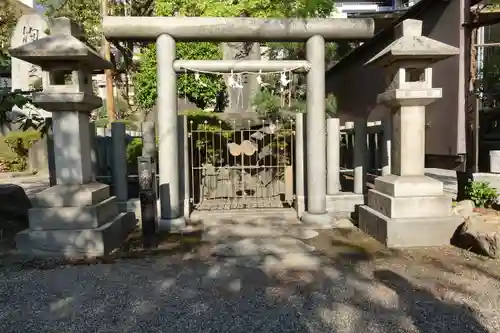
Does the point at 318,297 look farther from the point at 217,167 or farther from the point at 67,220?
the point at 217,167

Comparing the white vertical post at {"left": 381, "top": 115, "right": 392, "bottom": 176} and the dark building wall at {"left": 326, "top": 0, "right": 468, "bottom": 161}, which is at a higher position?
the dark building wall at {"left": 326, "top": 0, "right": 468, "bottom": 161}

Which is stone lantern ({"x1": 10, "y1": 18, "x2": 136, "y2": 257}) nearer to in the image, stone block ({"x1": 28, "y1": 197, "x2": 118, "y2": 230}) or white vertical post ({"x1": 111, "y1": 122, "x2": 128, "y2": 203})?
stone block ({"x1": 28, "y1": 197, "x2": 118, "y2": 230})

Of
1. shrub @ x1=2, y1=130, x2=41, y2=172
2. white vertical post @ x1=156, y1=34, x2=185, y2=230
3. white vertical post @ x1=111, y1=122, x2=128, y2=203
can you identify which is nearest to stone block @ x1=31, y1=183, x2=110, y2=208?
white vertical post @ x1=156, y1=34, x2=185, y2=230

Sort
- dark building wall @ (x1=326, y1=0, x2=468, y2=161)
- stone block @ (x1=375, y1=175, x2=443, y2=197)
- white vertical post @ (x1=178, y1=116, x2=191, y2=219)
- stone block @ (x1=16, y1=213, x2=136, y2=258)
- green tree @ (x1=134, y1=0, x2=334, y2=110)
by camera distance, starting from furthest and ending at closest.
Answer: green tree @ (x1=134, y1=0, x2=334, y2=110), white vertical post @ (x1=178, y1=116, x2=191, y2=219), dark building wall @ (x1=326, y1=0, x2=468, y2=161), stone block @ (x1=375, y1=175, x2=443, y2=197), stone block @ (x1=16, y1=213, x2=136, y2=258)

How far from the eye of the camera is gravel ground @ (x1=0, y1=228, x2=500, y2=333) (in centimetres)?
304

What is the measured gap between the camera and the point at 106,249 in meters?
5.00

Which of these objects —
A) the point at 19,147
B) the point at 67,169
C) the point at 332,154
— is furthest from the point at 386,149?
the point at 19,147

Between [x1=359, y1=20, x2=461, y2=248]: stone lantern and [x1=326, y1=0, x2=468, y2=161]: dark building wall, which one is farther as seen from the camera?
[x1=326, y1=0, x2=468, y2=161]: dark building wall

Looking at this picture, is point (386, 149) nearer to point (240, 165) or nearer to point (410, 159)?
point (410, 159)

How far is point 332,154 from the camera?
709cm

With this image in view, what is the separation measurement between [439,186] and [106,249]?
4.76 m

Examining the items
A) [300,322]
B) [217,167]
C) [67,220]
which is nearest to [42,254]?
[67,220]

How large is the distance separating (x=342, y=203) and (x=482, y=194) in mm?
2290

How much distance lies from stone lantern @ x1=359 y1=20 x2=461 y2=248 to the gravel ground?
1.18 feet
